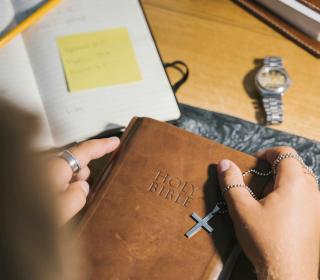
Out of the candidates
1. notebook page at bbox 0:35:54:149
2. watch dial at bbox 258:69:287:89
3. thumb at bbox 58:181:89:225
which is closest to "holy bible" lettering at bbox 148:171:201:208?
thumb at bbox 58:181:89:225

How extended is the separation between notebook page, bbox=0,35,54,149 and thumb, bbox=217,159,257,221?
433mm

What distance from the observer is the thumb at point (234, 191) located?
0.48 metres

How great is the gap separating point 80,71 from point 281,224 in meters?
0.64

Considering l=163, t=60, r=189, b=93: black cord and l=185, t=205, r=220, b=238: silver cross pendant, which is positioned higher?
l=163, t=60, r=189, b=93: black cord

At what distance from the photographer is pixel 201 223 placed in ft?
1.63

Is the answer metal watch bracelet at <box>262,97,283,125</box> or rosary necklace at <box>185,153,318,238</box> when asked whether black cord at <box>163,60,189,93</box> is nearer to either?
metal watch bracelet at <box>262,97,283,125</box>

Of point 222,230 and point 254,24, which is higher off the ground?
point 254,24

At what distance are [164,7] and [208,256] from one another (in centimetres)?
85

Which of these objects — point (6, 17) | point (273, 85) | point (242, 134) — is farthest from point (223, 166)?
point (6, 17)

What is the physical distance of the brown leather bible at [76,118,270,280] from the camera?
475 millimetres

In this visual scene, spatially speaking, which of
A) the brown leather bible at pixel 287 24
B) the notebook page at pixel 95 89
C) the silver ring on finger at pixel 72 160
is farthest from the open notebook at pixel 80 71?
the brown leather bible at pixel 287 24

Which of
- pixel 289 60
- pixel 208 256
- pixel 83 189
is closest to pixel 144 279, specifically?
pixel 208 256

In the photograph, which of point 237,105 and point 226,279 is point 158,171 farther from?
point 237,105

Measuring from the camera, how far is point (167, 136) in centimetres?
59
